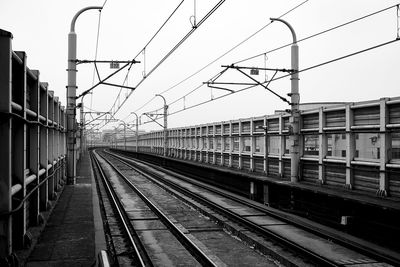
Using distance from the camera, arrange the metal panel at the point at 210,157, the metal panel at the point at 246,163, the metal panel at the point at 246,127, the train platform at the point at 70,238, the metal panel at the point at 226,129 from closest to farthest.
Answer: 1. the train platform at the point at 70,238
2. the metal panel at the point at 246,127
3. the metal panel at the point at 246,163
4. the metal panel at the point at 226,129
5. the metal panel at the point at 210,157

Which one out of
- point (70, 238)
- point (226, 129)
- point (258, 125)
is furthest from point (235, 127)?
point (70, 238)

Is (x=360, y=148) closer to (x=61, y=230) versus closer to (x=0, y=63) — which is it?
(x=61, y=230)

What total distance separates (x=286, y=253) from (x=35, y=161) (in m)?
5.62

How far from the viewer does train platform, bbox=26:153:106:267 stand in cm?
683

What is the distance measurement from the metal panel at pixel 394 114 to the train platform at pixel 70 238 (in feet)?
22.6

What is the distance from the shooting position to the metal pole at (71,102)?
17141 millimetres

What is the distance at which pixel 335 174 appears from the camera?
12.0 meters

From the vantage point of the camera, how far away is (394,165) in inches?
370

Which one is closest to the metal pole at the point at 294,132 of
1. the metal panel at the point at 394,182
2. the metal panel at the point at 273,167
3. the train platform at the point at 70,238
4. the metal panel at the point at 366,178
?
the metal panel at the point at 273,167

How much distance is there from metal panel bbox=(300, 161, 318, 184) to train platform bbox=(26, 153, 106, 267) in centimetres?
676

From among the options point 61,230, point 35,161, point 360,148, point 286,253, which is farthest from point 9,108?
point 360,148

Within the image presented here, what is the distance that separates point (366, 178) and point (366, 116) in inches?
62.4

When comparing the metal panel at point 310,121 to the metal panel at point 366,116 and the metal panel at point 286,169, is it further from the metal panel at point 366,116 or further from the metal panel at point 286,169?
the metal panel at point 366,116

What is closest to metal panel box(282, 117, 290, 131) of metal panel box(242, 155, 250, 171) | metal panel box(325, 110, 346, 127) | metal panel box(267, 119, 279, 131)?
metal panel box(267, 119, 279, 131)
